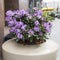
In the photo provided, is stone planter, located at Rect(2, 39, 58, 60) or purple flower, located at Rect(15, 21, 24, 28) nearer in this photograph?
stone planter, located at Rect(2, 39, 58, 60)

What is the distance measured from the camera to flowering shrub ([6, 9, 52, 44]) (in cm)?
125

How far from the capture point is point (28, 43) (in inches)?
51.9

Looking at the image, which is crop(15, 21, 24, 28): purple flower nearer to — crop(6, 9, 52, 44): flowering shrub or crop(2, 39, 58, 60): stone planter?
crop(6, 9, 52, 44): flowering shrub

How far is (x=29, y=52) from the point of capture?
1.19 metres

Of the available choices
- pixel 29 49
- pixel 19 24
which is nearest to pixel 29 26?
pixel 19 24

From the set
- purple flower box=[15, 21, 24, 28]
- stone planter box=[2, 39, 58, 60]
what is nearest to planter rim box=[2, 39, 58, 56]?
stone planter box=[2, 39, 58, 60]

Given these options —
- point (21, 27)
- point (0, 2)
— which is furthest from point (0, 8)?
point (21, 27)

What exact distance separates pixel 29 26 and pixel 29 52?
23 centimetres

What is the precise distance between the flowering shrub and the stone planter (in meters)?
0.06

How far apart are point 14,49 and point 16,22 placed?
0.24 m

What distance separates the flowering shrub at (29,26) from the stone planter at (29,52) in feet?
0.20

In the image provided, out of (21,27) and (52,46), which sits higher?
(21,27)

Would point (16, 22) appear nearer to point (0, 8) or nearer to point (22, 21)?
point (22, 21)

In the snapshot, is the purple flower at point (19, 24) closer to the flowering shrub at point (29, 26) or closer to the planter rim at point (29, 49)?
the flowering shrub at point (29, 26)
